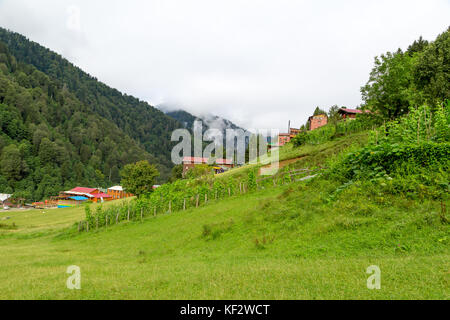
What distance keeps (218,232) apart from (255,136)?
3523 inches

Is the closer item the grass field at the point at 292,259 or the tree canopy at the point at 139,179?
the grass field at the point at 292,259

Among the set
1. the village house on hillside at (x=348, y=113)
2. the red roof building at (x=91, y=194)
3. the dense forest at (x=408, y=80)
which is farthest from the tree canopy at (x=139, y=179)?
the village house on hillside at (x=348, y=113)

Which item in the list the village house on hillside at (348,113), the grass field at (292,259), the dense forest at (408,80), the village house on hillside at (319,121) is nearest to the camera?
the grass field at (292,259)

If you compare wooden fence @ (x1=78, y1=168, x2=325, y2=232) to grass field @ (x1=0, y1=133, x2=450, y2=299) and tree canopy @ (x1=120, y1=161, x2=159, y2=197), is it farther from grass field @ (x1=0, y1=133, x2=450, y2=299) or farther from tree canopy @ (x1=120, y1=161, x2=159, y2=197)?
tree canopy @ (x1=120, y1=161, x2=159, y2=197)

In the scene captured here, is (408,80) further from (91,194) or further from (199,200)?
(91,194)

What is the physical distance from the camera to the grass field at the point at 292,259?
5.86 meters

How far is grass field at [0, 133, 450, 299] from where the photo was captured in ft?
19.2

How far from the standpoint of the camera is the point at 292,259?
8.88 m

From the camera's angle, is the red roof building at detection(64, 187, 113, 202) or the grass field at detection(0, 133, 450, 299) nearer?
the grass field at detection(0, 133, 450, 299)

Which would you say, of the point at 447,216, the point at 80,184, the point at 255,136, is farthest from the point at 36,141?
the point at 447,216

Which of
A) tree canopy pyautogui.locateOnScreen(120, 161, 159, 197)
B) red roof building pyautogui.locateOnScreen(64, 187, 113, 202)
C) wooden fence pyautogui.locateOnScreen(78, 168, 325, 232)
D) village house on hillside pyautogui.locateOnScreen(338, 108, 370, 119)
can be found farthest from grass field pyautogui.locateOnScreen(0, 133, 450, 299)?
red roof building pyautogui.locateOnScreen(64, 187, 113, 202)

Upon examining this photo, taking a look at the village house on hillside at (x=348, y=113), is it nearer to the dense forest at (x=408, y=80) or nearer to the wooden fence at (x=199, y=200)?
the dense forest at (x=408, y=80)

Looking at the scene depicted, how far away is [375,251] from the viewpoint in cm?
852
